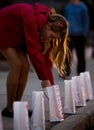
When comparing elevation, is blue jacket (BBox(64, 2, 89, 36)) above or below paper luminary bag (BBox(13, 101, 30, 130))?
above

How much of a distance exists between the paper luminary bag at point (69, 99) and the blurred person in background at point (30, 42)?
26cm

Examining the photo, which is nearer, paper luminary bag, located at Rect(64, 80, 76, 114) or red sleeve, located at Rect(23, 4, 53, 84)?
red sleeve, located at Rect(23, 4, 53, 84)

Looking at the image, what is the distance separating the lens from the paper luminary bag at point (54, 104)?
7965 millimetres

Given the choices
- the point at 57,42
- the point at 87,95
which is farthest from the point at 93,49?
the point at 57,42

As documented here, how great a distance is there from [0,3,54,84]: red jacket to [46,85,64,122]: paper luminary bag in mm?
217

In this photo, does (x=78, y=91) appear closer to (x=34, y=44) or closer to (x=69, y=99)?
(x=69, y=99)

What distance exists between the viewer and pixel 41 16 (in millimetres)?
8367

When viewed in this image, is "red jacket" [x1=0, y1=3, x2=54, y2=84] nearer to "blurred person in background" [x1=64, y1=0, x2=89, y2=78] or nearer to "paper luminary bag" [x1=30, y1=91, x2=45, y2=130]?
"paper luminary bag" [x1=30, y1=91, x2=45, y2=130]

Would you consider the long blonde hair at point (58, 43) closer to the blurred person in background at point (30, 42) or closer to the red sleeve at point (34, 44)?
the blurred person in background at point (30, 42)

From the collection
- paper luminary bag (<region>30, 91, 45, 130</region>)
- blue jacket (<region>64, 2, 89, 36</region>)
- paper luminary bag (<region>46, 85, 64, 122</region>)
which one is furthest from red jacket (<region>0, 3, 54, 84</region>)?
blue jacket (<region>64, 2, 89, 36</region>)

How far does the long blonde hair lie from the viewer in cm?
835

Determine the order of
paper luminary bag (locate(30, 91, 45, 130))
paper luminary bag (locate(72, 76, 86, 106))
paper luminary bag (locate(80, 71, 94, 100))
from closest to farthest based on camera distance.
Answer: paper luminary bag (locate(30, 91, 45, 130)) → paper luminary bag (locate(72, 76, 86, 106)) → paper luminary bag (locate(80, 71, 94, 100))

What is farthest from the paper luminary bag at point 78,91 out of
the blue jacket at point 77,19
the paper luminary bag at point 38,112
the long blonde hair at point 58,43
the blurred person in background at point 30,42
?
the blue jacket at point 77,19

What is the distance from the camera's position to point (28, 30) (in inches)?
323
